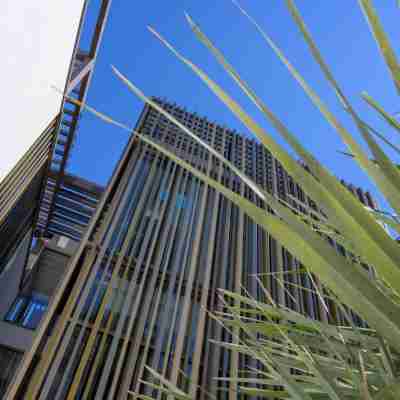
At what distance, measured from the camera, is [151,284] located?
3887 millimetres

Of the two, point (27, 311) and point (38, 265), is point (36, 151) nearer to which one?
point (27, 311)

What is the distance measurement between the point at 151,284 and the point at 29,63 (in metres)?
2.42

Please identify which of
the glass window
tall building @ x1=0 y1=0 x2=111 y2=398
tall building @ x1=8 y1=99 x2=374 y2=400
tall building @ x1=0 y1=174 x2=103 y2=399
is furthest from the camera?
the glass window

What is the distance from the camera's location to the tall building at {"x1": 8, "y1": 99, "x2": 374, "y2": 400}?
2.97 meters

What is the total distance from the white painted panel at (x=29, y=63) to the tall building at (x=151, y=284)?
49.3 inches

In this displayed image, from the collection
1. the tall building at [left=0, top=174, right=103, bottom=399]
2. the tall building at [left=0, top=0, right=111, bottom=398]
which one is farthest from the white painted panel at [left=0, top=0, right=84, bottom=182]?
the tall building at [left=0, top=174, right=103, bottom=399]

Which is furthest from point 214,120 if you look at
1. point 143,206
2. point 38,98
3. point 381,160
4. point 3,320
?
point 381,160

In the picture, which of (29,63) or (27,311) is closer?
(29,63)

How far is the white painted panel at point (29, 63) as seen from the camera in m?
2.21

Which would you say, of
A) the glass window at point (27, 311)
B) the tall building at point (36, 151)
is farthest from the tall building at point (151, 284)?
the glass window at point (27, 311)

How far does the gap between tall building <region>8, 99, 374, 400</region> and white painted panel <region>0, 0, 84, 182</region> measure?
1252 millimetres

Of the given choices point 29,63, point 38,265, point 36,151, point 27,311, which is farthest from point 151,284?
point 38,265

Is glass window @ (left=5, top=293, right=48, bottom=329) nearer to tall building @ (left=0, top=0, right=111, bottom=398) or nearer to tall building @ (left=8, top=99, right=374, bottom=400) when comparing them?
tall building @ (left=0, top=0, right=111, bottom=398)

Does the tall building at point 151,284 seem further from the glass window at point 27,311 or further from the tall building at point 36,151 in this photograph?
the glass window at point 27,311
